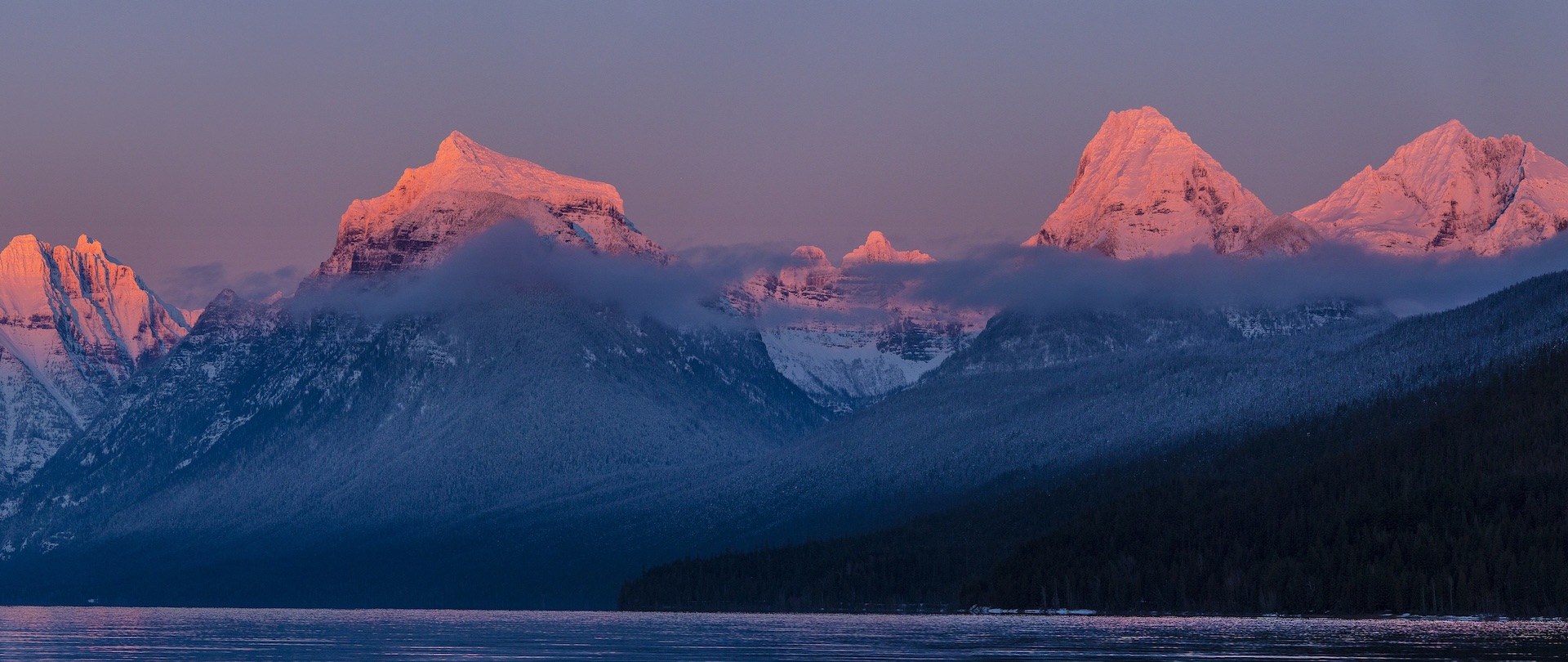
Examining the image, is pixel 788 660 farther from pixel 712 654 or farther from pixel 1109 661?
pixel 1109 661

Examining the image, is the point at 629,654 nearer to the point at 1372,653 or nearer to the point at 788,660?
the point at 788,660

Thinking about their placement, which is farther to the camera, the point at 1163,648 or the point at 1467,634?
the point at 1467,634

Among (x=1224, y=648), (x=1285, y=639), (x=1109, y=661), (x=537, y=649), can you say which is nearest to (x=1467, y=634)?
(x=1285, y=639)

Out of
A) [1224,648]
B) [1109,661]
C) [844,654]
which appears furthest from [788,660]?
[1224,648]

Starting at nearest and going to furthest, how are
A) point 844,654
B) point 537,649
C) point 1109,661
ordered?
1. point 1109,661
2. point 844,654
3. point 537,649

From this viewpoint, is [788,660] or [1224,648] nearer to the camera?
[788,660]

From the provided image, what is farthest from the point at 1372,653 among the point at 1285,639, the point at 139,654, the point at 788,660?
the point at 139,654

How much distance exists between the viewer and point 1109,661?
160500mm

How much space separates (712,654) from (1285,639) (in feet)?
177

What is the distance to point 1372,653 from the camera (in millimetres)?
165000

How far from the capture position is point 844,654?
568 feet

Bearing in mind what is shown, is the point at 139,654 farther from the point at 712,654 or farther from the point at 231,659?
the point at 712,654

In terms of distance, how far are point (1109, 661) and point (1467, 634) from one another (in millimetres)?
49230

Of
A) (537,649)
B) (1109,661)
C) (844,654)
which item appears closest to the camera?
(1109,661)
